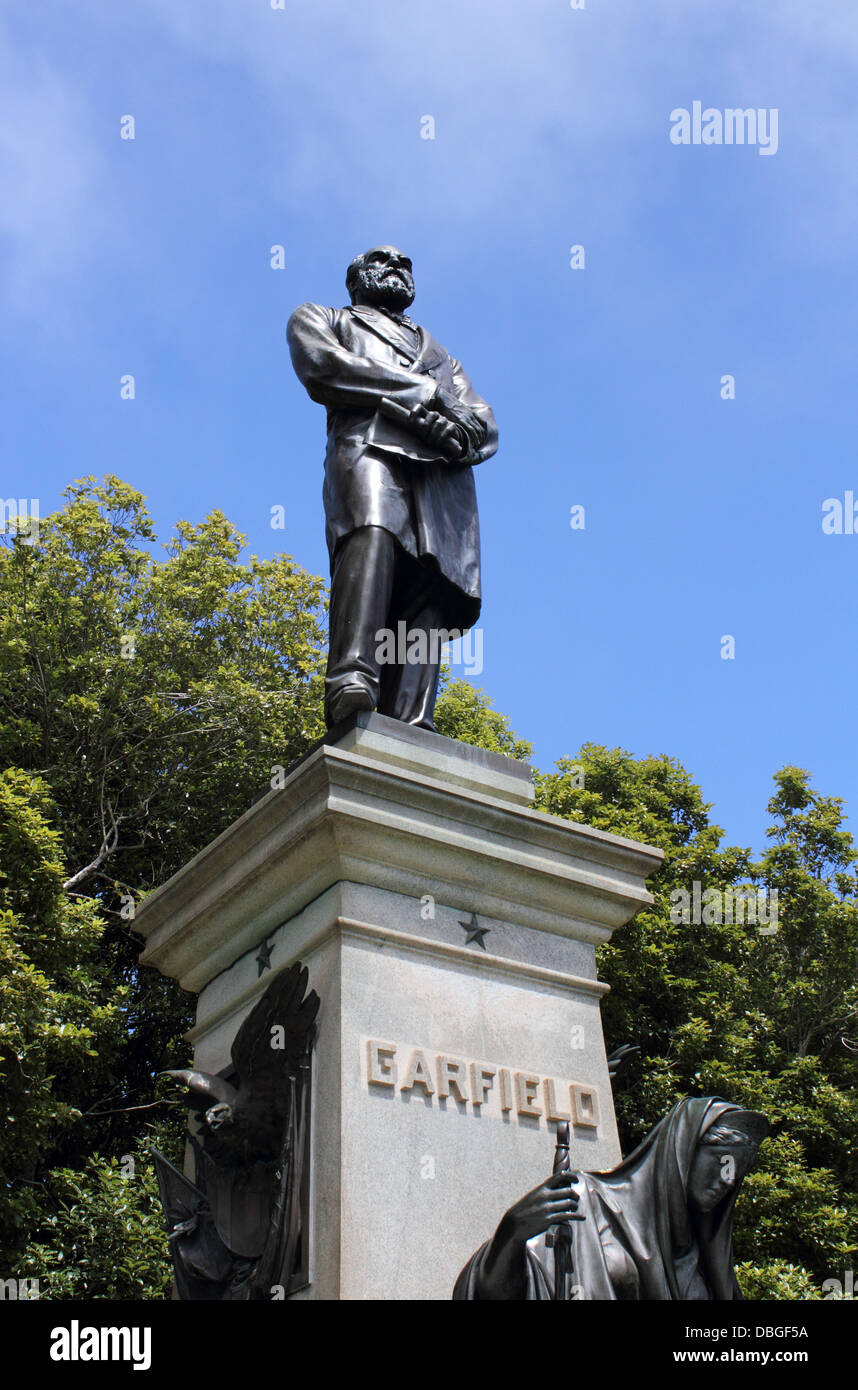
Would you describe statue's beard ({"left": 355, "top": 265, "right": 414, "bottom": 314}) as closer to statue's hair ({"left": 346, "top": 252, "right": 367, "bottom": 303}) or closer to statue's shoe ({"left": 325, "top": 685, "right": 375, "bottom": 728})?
statue's hair ({"left": 346, "top": 252, "right": 367, "bottom": 303})

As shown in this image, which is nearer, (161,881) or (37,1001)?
(37,1001)

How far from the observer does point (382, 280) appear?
6816 mm

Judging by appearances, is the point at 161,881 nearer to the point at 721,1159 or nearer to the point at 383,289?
the point at 383,289

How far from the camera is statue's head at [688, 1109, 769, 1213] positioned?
442cm

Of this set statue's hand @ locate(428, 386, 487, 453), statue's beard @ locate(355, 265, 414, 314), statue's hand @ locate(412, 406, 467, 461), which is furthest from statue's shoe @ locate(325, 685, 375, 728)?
statue's beard @ locate(355, 265, 414, 314)

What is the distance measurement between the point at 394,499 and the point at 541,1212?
125 inches

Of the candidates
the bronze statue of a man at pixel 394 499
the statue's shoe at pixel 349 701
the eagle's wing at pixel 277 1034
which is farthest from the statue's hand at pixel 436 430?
the eagle's wing at pixel 277 1034

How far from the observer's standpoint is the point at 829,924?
798 inches

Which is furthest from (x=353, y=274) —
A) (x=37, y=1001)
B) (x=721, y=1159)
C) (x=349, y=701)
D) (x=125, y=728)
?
(x=125, y=728)

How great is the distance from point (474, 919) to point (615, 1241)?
1.24 m

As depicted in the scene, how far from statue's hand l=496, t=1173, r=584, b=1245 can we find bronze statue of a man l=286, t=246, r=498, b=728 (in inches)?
90.4

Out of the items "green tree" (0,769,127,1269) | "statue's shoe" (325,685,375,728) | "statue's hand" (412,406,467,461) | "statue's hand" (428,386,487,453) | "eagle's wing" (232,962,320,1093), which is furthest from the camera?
"green tree" (0,769,127,1269)

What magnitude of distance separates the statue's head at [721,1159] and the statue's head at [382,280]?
422 cm
